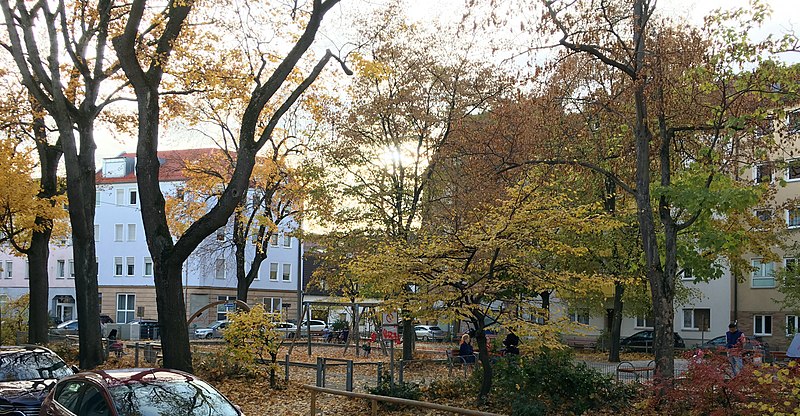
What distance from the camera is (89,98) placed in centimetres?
2395

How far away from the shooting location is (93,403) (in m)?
10.7

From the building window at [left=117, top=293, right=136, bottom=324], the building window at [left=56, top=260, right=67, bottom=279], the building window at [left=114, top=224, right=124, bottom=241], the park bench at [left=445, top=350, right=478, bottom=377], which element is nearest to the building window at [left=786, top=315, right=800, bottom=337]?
the park bench at [left=445, top=350, right=478, bottom=377]

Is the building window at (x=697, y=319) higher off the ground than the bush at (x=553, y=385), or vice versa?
the bush at (x=553, y=385)

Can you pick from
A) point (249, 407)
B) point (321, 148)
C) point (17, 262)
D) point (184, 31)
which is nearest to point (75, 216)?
point (184, 31)

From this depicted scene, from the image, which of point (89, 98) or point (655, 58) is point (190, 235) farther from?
point (655, 58)

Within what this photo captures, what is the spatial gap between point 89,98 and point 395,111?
12.5 m

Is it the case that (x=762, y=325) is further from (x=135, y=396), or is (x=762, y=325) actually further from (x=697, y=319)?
(x=135, y=396)

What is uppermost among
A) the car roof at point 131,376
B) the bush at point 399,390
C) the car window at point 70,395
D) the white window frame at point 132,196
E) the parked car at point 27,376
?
the white window frame at point 132,196

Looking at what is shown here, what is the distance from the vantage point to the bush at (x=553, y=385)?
1850 centimetres

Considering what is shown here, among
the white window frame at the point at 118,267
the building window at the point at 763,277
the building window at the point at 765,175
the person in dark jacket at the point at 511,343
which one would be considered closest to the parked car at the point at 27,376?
the person in dark jacket at the point at 511,343

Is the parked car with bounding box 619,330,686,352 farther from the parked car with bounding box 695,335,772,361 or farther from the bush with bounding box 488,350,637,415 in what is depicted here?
the bush with bounding box 488,350,637,415

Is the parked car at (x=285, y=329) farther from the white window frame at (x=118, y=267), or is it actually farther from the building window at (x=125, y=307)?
the white window frame at (x=118, y=267)

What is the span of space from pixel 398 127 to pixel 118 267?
48940 millimetres

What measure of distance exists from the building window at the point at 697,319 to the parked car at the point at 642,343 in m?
3.21
